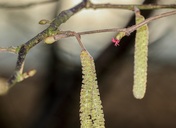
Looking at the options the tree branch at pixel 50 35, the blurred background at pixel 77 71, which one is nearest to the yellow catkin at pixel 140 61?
the tree branch at pixel 50 35

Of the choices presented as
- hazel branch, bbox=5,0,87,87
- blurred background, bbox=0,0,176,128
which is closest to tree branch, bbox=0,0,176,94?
hazel branch, bbox=5,0,87,87

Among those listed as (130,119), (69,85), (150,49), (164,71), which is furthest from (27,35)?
(164,71)

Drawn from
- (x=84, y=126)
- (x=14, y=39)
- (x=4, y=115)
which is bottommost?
(x=84, y=126)

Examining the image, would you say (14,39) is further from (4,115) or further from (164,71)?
(164,71)

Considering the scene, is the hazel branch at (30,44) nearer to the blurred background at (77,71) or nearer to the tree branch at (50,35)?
the tree branch at (50,35)

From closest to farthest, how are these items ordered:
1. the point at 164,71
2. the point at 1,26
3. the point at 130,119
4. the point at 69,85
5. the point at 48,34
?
the point at 48,34, the point at 69,85, the point at 1,26, the point at 130,119, the point at 164,71

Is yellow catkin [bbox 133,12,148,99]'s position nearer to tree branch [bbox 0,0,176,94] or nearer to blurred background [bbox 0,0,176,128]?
tree branch [bbox 0,0,176,94]

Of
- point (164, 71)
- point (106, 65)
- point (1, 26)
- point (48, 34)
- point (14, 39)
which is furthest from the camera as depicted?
point (164, 71)
